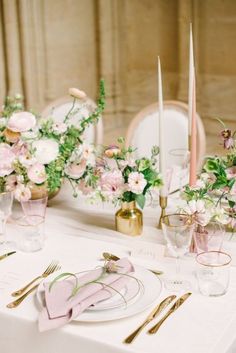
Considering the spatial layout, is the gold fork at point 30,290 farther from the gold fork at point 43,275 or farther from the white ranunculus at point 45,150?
the white ranunculus at point 45,150

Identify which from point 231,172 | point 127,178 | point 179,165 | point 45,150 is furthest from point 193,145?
point 45,150

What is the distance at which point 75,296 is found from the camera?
1619mm

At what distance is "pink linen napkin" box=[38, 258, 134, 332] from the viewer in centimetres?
155

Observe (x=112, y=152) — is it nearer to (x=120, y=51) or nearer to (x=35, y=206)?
(x=35, y=206)

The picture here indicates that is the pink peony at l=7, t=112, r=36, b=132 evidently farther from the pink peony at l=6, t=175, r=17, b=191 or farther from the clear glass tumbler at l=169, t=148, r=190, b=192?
the clear glass tumbler at l=169, t=148, r=190, b=192

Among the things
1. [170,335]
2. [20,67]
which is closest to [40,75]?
[20,67]

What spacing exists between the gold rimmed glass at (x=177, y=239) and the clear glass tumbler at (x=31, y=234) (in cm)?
44

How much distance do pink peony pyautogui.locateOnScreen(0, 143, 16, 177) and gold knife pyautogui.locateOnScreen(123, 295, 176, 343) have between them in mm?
746

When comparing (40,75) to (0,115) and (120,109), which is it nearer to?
(120,109)

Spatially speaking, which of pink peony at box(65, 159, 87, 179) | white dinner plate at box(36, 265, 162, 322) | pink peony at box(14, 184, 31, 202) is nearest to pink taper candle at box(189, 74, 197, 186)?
white dinner plate at box(36, 265, 162, 322)

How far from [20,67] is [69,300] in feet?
12.2

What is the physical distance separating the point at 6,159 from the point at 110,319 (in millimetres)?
784

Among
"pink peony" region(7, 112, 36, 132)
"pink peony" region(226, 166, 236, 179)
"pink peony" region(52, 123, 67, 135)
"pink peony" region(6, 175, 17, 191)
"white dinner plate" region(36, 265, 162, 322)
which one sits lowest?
"white dinner plate" region(36, 265, 162, 322)

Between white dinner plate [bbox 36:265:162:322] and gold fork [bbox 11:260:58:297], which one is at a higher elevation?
white dinner plate [bbox 36:265:162:322]
